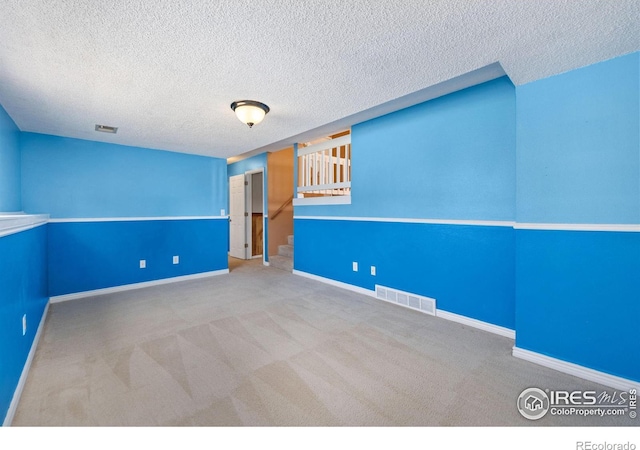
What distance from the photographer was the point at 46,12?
133cm

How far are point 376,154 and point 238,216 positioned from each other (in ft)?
13.0

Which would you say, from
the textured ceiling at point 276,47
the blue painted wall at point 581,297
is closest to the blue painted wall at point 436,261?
the blue painted wall at point 581,297

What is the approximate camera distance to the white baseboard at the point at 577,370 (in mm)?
1635

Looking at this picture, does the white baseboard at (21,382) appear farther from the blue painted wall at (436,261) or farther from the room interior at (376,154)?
the blue painted wall at (436,261)

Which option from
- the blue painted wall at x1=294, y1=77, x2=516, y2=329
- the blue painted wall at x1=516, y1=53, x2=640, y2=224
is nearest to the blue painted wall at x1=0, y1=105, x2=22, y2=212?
the blue painted wall at x1=294, y1=77, x2=516, y2=329

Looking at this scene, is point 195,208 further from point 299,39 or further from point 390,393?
point 390,393

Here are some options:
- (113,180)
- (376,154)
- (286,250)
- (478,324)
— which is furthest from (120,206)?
(478,324)

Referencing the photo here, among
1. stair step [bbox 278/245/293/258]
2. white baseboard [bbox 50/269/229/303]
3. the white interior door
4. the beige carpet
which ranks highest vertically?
the white interior door

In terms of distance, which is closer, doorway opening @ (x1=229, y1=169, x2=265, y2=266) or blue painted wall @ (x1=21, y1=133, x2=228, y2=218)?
blue painted wall @ (x1=21, y1=133, x2=228, y2=218)

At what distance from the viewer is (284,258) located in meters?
5.32

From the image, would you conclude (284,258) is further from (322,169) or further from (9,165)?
(9,165)

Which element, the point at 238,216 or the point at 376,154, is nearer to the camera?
the point at 376,154

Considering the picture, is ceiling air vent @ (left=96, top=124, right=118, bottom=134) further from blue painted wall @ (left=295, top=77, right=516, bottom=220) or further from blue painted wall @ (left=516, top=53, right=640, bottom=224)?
blue painted wall @ (left=516, top=53, right=640, bottom=224)

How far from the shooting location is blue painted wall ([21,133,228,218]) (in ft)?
10.7
